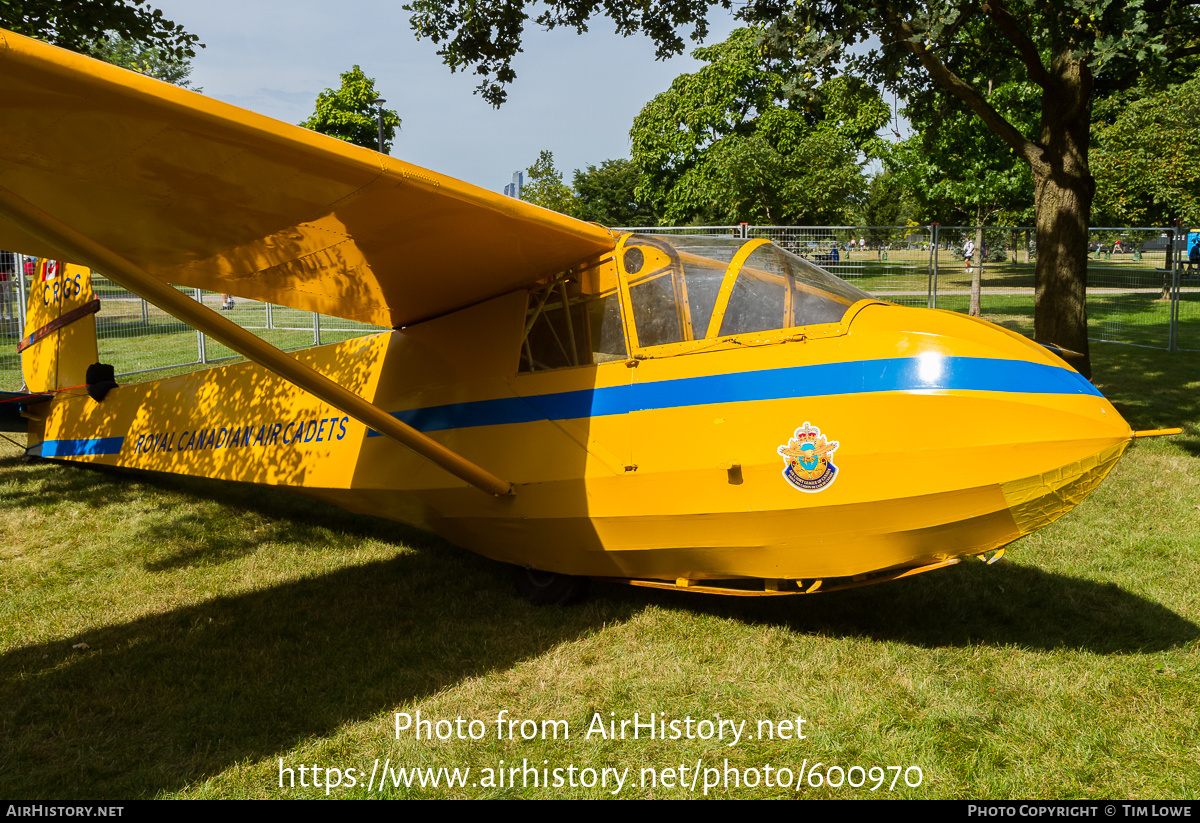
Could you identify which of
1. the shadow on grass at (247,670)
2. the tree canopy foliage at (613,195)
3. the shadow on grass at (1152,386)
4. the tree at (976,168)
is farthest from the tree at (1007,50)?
the tree canopy foliage at (613,195)

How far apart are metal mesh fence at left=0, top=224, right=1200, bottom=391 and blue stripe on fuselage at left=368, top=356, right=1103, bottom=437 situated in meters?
10.2

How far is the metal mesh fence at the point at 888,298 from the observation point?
1623 cm

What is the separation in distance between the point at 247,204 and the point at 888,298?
589 inches

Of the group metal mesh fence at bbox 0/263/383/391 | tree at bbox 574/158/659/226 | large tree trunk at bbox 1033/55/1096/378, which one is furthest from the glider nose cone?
tree at bbox 574/158/659/226

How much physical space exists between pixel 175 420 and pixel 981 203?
23.1m

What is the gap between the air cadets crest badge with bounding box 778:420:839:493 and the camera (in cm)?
396

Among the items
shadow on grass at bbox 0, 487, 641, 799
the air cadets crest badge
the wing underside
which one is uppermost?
the wing underside

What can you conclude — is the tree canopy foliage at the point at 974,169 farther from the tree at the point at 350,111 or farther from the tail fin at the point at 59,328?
the tree at the point at 350,111

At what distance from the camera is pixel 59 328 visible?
819 cm

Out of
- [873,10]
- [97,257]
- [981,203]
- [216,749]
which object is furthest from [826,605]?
[981,203]

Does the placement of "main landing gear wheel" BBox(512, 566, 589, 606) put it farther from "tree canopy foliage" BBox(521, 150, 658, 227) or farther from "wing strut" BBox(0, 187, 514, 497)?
"tree canopy foliage" BBox(521, 150, 658, 227)

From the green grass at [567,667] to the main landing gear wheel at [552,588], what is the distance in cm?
10

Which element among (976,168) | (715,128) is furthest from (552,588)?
(715,128)
